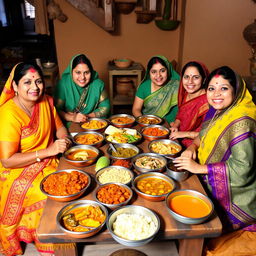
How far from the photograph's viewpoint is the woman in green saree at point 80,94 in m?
3.41

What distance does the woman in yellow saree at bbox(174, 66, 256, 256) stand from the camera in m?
1.98

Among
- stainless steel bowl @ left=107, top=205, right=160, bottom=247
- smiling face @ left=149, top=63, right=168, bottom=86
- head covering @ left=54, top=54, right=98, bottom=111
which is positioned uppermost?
smiling face @ left=149, top=63, right=168, bottom=86

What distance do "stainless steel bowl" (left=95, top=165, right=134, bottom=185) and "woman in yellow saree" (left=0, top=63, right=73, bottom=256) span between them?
53 cm

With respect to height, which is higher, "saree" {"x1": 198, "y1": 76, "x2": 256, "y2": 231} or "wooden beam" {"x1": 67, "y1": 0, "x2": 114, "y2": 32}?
"wooden beam" {"x1": 67, "y1": 0, "x2": 114, "y2": 32}

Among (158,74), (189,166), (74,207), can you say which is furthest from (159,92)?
(74,207)

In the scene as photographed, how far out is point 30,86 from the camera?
2436 mm

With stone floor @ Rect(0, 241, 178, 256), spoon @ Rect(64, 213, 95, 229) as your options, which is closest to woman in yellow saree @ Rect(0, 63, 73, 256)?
stone floor @ Rect(0, 241, 178, 256)

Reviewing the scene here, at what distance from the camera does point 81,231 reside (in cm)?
149

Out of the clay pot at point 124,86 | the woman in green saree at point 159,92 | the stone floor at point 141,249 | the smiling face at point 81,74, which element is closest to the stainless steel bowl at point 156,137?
the woman in green saree at point 159,92

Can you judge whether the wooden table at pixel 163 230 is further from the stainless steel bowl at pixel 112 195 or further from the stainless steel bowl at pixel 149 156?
the stainless steel bowl at pixel 149 156

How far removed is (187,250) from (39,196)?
139 centimetres

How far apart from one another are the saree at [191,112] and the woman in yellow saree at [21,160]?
62.5 inches

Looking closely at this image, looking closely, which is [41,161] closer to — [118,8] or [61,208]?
[61,208]

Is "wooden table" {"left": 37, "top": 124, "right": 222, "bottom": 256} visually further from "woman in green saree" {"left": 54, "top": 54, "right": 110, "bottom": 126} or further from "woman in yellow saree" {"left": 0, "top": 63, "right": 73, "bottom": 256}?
"woman in green saree" {"left": 54, "top": 54, "right": 110, "bottom": 126}
